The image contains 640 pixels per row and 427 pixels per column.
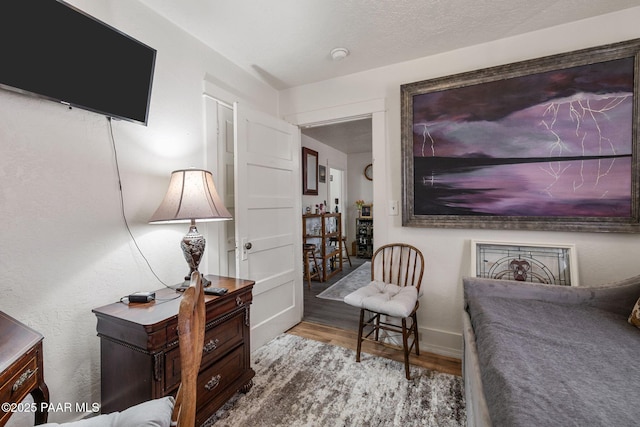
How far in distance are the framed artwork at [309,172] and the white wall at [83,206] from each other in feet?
9.34

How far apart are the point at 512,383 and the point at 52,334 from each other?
2005 millimetres

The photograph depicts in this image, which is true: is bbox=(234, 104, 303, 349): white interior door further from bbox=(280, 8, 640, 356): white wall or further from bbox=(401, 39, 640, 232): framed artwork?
bbox=(401, 39, 640, 232): framed artwork

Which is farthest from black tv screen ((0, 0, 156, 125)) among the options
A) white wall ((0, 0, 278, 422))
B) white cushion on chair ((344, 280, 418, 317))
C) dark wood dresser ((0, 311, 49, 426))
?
white cushion on chair ((344, 280, 418, 317))

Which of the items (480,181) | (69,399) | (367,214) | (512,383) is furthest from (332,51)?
(367,214)

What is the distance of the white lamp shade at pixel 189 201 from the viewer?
1559mm

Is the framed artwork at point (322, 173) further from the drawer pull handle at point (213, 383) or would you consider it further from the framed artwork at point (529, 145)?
the drawer pull handle at point (213, 383)

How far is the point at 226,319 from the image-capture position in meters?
1.66

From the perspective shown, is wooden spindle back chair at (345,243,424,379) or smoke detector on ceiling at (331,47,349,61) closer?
wooden spindle back chair at (345,243,424,379)

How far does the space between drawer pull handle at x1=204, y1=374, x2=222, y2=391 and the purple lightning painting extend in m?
1.92

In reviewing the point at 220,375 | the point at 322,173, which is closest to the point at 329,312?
the point at 220,375

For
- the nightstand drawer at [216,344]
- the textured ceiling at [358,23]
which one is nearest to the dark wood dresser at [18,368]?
the nightstand drawer at [216,344]

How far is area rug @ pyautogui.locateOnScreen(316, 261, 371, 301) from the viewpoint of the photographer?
384 centimetres

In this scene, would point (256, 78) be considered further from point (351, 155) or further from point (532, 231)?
point (351, 155)

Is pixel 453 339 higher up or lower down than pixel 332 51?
lower down
